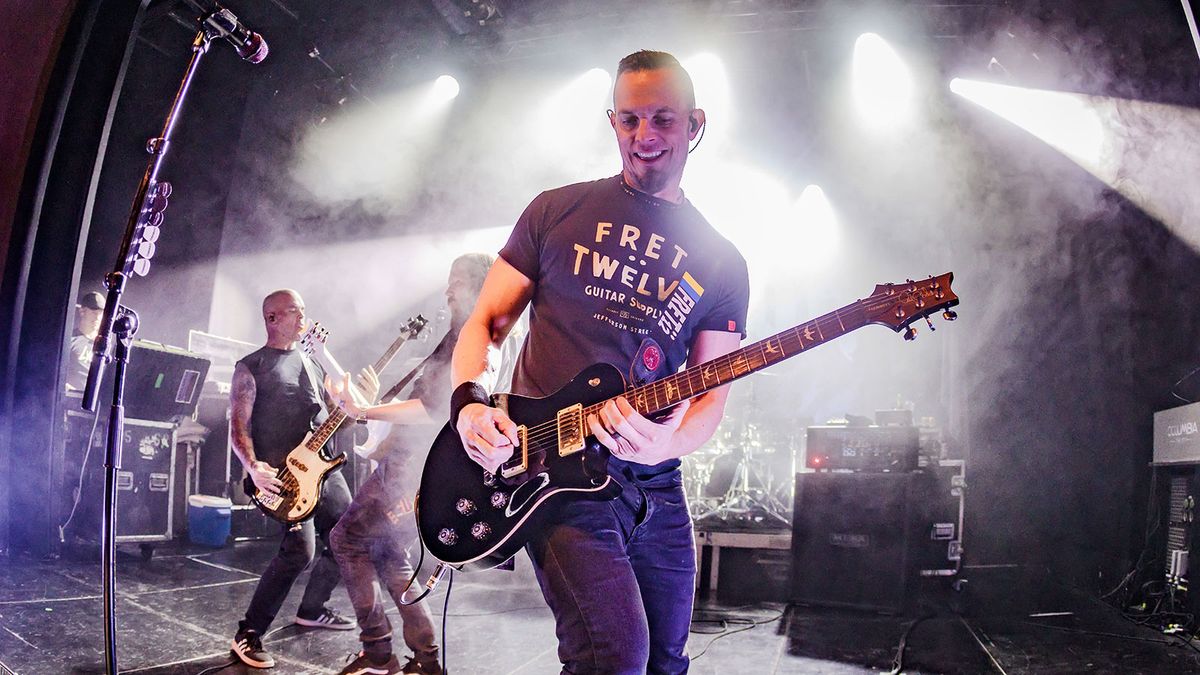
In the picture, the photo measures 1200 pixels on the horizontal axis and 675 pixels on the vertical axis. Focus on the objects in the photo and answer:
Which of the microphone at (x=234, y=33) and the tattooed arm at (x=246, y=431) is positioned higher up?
the microphone at (x=234, y=33)

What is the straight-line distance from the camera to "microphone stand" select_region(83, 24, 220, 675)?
7.38ft

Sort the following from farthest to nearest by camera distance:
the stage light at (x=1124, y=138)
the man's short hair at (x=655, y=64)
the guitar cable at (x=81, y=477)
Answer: the guitar cable at (x=81, y=477) → the stage light at (x=1124, y=138) → the man's short hair at (x=655, y=64)

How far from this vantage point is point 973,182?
318 inches

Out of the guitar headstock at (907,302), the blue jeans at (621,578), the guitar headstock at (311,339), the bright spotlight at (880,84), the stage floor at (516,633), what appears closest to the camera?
the blue jeans at (621,578)

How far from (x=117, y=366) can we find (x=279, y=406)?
197cm

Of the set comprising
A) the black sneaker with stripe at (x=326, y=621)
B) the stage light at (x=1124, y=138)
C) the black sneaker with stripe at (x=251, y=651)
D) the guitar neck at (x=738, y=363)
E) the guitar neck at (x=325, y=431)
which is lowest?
the black sneaker with stripe at (x=326, y=621)

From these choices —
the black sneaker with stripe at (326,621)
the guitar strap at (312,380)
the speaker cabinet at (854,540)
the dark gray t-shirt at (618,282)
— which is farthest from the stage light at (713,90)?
the dark gray t-shirt at (618,282)

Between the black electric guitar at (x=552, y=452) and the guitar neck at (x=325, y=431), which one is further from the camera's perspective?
the guitar neck at (x=325, y=431)

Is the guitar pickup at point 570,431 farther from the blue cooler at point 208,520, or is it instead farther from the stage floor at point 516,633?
the blue cooler at point 208,520

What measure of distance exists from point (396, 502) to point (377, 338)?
7.02 m

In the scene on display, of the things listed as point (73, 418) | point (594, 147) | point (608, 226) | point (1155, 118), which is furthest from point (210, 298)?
point (1155, 118)

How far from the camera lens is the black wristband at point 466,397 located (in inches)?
76.2

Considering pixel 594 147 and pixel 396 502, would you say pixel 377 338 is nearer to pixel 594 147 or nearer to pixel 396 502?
pixel 594 147

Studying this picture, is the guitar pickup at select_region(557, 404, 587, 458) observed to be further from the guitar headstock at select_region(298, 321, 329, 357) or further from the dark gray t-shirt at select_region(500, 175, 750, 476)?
the guitar headstock at select_region(298, 321, 329, 357)
